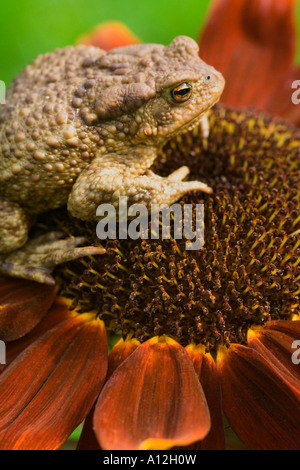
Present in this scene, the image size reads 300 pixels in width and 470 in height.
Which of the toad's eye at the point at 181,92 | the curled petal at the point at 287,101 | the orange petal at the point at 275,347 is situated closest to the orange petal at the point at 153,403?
the orange petal at the point at 275,347

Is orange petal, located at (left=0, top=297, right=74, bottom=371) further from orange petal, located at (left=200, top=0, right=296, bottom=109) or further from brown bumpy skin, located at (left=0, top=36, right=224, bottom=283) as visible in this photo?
orange petal, located at (left=200, top=0, right=296, bottom=109)

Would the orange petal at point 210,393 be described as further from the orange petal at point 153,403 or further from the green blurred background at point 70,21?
the green blurred background at point 70,21

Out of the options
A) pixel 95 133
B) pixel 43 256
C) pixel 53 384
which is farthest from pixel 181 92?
pixel 53 384

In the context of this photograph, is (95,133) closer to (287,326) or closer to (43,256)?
(43,256)

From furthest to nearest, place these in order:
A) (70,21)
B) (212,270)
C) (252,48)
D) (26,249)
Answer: (70,21) < (252,48) < (26,249) < (212,270)
